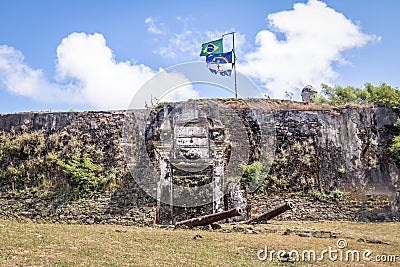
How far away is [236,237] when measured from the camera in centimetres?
1160

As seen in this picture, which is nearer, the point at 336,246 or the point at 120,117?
the point at 336,246

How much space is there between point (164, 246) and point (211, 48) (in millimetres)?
12591

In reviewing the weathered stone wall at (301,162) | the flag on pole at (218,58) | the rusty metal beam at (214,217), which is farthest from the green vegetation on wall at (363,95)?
the rusty metal beam at (214,217)

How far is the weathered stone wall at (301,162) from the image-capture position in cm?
1691

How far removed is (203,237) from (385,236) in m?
5.55

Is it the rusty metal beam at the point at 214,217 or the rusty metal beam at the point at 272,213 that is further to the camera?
the rusty metal beam at the point at 272,213

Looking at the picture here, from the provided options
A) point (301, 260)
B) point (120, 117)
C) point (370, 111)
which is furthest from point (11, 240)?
→ point (370, 111)

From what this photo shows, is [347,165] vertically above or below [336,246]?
above

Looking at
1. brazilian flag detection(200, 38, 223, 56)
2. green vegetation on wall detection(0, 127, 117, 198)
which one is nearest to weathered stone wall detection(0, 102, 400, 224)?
green vegetation on wall detection(0, 127, 117, 198)

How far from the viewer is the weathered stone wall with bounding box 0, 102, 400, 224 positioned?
16906 millimetres

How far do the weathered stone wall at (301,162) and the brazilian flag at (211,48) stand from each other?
440 cm

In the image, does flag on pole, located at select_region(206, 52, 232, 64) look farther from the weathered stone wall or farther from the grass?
the grass

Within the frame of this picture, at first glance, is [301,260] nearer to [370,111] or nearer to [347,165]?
[347,165]

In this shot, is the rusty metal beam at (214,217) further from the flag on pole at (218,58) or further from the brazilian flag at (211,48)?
the brazilian flag at (211,48)
